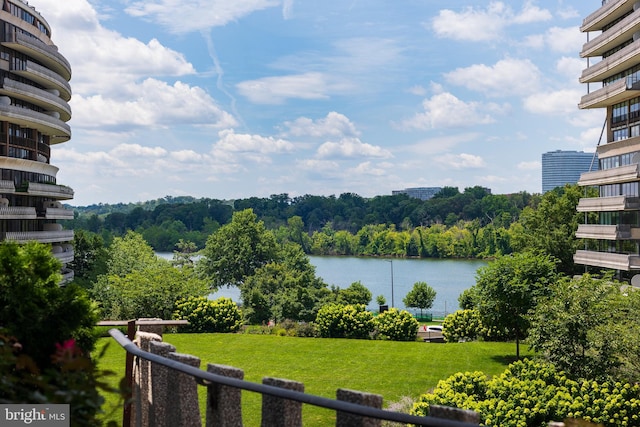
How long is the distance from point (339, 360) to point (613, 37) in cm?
2615

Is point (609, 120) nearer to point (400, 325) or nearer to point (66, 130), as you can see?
point (400, 325)

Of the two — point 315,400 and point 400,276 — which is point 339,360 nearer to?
point 315,400

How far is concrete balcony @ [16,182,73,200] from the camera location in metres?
32.3

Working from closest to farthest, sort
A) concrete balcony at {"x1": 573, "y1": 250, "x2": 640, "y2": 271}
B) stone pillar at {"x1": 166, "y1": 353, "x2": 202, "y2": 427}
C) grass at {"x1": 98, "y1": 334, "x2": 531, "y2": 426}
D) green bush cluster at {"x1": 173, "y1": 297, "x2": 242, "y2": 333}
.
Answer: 1. stone pillar at {"x1": 166, "y1": 353, "x2": 202, "y2": 427}
2. grass at {"x1": 98, "y1": 334, "x2": 531, "y2": 426}
3. green bush cluster at {"x1": 173, "y1": 297, "x2": 242, "y2": 333}
4. concrete balcony at {"x1": 573, "y1": 250, "x2": 640, "y2": 271}

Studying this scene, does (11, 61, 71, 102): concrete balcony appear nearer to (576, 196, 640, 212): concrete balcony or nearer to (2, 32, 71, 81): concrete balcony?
(2, 32, 71, 81): concrete balcony

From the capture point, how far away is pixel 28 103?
34812 mm

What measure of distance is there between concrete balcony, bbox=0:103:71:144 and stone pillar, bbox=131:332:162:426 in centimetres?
2875

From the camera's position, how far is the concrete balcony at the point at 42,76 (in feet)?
107

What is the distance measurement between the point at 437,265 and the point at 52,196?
3395 inches

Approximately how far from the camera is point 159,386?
4953 millimetres

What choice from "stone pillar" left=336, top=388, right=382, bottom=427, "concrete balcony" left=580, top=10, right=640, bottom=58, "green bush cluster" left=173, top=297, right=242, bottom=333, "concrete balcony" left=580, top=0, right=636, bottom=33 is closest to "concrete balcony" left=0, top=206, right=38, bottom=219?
"green bush cluster" left=173, top=297, right=242, bottom=333

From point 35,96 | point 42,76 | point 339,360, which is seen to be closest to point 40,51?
point 42,76

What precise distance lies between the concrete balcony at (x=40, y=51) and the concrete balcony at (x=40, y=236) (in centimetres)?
942

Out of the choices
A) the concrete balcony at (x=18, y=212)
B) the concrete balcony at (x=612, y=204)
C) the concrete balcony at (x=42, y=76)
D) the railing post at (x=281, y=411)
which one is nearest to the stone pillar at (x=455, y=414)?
the railing post at (x=281, y=411)
